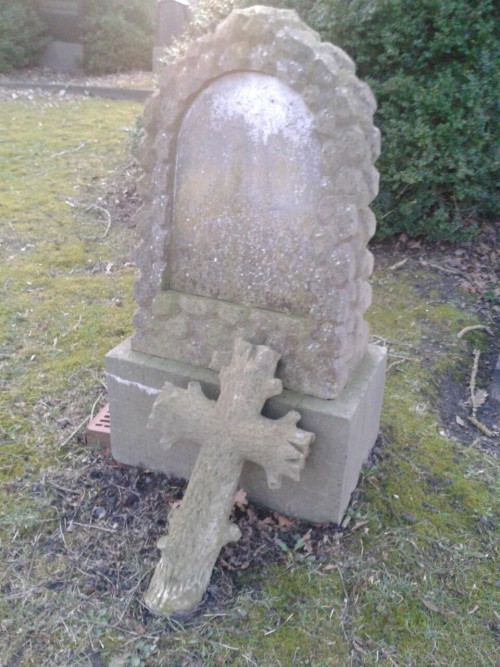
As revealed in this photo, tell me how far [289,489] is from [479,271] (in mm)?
3585

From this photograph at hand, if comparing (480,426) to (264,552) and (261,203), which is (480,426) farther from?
(261,203)

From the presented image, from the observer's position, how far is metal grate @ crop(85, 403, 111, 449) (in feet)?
11.4

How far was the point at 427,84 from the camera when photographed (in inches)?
207

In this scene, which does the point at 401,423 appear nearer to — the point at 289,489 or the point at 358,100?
the point at 289,489

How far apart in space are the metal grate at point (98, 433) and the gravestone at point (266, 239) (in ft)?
0.95

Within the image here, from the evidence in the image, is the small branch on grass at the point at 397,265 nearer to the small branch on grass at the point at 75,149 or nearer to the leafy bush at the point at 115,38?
the small branch on grass at the point at 75,149

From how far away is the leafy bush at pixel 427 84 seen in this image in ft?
16.9

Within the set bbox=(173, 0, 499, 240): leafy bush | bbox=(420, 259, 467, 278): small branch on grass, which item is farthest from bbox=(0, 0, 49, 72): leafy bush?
bbox=(420, 259, 467, 278): small branch on grass

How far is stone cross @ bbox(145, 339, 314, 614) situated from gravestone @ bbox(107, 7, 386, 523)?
126 mm

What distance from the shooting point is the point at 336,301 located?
105 inches

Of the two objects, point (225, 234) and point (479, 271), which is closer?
point (225, 234)

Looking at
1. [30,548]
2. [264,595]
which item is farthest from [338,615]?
[30,548]

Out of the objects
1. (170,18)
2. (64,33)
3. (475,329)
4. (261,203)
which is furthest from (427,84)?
(64,33)

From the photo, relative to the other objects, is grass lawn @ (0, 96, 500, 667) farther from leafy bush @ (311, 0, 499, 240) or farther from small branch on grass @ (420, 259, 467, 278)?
leafy bush @ (311, 0, 499, 240)
